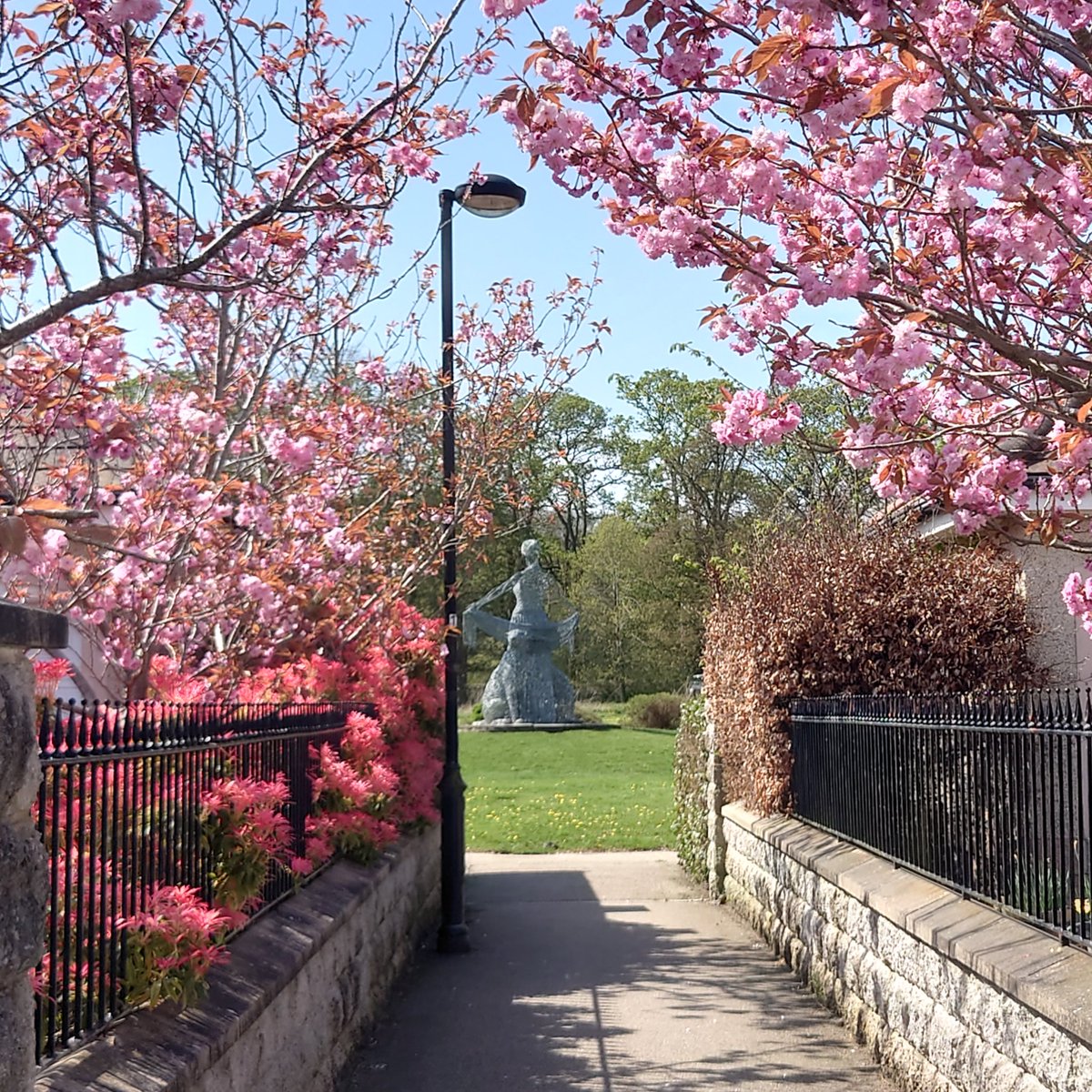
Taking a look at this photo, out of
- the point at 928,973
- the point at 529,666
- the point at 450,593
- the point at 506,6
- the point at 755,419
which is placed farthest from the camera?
the point at 529,666

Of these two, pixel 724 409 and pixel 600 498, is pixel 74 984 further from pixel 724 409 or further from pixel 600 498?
pixel 600 498

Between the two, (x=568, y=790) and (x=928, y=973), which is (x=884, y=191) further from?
(x=568, y=790)

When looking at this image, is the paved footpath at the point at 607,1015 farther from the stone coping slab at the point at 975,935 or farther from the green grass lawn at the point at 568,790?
the green grass lawn at the point at 568,790

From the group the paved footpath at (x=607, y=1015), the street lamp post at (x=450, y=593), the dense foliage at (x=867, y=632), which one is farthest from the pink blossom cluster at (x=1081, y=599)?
the street lamp post at (x=450, y=593)

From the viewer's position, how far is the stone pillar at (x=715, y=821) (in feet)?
40.5

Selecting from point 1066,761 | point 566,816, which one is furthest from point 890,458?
point 566,816

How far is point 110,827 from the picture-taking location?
4586 mm

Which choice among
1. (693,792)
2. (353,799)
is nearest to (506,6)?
(353,799)

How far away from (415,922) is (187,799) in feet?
18.7

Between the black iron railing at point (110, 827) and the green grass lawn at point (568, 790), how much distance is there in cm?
1188

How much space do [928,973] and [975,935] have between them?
1.92 ft

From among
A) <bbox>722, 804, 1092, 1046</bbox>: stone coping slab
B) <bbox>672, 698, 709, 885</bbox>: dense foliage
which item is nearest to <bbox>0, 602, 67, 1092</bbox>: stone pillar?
<bbox>722, 804, 1092, 1046</bbox>: stone coping slab

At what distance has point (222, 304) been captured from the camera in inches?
341

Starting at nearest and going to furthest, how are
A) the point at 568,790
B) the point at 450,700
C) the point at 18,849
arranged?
the point at 18,849 < the point at 450,700 < the point at 568,790
